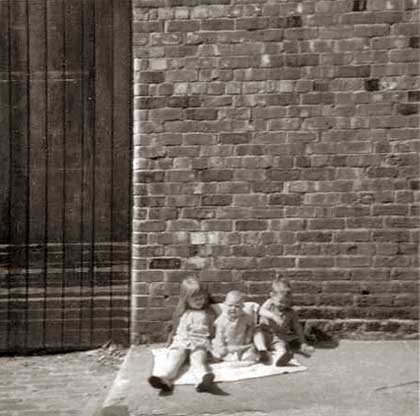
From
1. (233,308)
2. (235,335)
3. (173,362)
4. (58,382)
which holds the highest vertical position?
(233,308)

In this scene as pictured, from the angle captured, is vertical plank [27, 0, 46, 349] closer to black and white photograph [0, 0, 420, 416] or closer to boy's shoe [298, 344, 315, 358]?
black and white photograph [0, 0, 420, 416]

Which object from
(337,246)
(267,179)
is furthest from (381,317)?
(267,179)

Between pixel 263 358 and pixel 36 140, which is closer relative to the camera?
pixel 263 358

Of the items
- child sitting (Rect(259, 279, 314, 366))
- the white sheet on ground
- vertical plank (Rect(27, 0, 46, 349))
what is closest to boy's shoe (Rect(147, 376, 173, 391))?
the white sheet on ground

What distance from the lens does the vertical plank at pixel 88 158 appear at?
578cm

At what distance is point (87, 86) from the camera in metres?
5.80

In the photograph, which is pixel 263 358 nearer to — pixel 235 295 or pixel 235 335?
pixel 235 335

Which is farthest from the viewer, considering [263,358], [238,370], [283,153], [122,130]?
[122,130]

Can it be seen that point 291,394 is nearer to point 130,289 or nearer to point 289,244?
point 289,244

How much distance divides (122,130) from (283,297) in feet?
5.99

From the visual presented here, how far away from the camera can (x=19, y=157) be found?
586cm

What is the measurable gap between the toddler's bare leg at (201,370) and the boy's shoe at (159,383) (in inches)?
7.3

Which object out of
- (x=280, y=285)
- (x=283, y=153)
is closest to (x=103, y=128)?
(x=283, y=153)

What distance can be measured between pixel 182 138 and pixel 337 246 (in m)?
1.46
